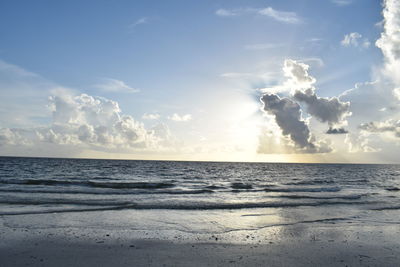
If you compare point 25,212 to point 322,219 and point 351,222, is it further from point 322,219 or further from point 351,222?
point 351,222

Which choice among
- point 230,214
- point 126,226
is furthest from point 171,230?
point 230,214

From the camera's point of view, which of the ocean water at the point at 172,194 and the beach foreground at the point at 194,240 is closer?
the beach foreground at the point at 194,240

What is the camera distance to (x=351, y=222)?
16500 millimetres

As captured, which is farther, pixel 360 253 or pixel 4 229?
pixel 4 229

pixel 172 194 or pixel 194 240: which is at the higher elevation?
pixel 194 240

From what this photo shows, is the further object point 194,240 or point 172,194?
point 172,194

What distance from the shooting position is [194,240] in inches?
471

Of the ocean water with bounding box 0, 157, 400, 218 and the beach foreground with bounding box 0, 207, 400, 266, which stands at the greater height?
the beach foreground with bounding box 0, 207, 400, 266

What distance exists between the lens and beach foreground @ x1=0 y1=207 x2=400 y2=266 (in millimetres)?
9516

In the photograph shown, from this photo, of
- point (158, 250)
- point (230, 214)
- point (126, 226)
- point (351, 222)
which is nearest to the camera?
point (158, 250)

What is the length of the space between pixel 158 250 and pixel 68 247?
11.1ft

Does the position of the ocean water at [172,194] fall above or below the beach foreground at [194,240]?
below

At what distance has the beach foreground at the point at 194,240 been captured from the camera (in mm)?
9516

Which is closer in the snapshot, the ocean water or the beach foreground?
the beach foreground
